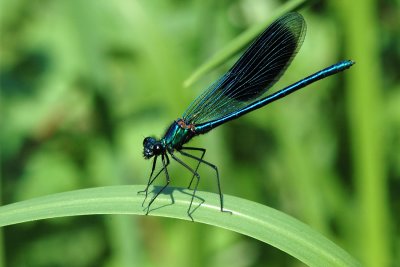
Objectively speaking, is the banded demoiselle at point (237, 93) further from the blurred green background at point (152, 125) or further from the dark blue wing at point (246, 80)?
the blurred green background at point (152, 125)

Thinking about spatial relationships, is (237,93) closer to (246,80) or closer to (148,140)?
(246,80)

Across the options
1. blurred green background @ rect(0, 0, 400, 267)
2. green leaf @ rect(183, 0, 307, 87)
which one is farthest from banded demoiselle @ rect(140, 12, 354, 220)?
green leaf @ rect(183, 0, 307, 87)

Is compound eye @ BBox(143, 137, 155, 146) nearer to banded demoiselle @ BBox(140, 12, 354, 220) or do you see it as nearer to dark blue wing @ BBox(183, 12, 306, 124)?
banded demoiselle @ BBox(140, 12, 354, 220)

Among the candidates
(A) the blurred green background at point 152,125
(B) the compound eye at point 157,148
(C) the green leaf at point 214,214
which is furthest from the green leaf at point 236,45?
(A) the blurred green background at point 152,125

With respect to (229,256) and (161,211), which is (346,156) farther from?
(161,211)

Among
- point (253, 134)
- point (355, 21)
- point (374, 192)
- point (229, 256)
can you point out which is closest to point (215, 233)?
point (229, 256)
